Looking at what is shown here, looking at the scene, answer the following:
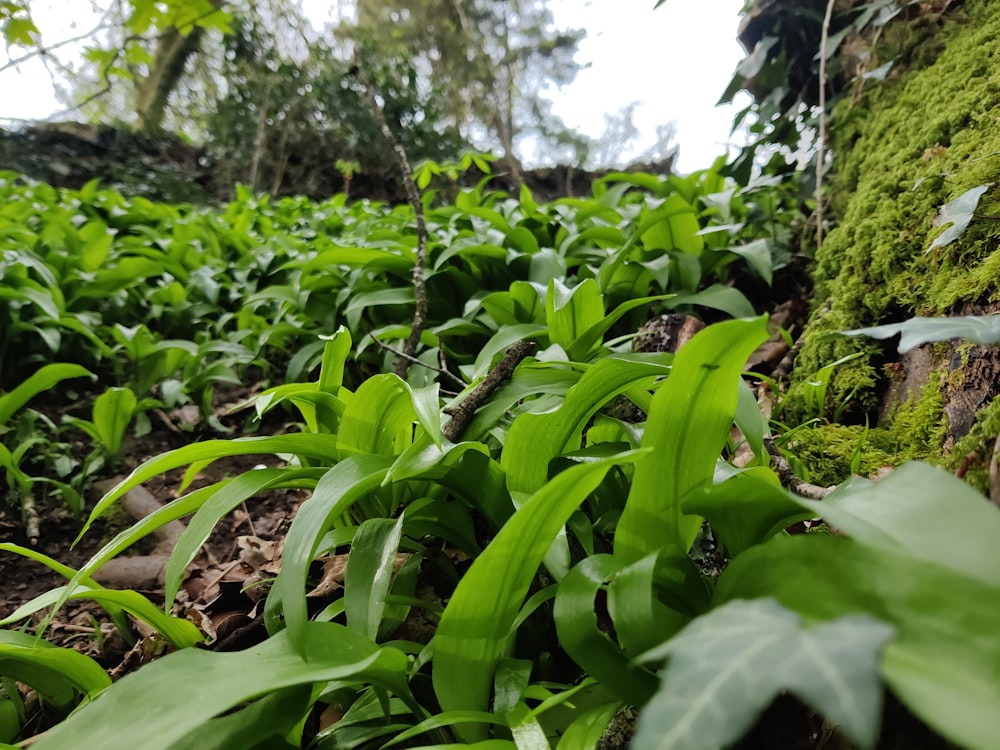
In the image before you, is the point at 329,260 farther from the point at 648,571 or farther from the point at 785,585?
the point at 785,585

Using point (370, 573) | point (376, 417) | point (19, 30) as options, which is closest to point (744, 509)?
point (370, 573)

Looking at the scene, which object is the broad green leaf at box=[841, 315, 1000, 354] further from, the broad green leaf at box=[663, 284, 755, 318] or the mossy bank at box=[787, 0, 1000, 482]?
the broad green leaf at box=[663, 284, 755, 318]

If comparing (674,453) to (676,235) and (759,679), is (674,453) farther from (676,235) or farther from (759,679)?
(676,235)

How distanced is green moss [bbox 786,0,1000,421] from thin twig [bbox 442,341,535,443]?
69 cm

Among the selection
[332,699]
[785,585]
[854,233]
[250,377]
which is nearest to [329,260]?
[250,377]

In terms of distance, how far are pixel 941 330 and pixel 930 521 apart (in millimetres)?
280

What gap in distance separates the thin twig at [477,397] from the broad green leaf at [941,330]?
47cm

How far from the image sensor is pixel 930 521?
36 cm

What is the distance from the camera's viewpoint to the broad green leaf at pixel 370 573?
616mm

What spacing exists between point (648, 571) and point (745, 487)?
12 centimetres

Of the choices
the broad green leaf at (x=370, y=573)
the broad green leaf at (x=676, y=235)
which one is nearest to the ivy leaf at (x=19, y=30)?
the broad green leaf at (x=676, y=235)

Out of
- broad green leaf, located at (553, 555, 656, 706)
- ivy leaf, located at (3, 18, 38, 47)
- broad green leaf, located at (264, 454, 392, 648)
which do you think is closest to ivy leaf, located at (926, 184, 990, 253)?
broad green leaf, located at (553, 555, 656, 706)

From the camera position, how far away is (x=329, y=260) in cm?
174

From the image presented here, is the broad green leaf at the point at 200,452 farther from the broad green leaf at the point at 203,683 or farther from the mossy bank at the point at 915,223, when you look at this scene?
the mossy bank at the point at 915,223
